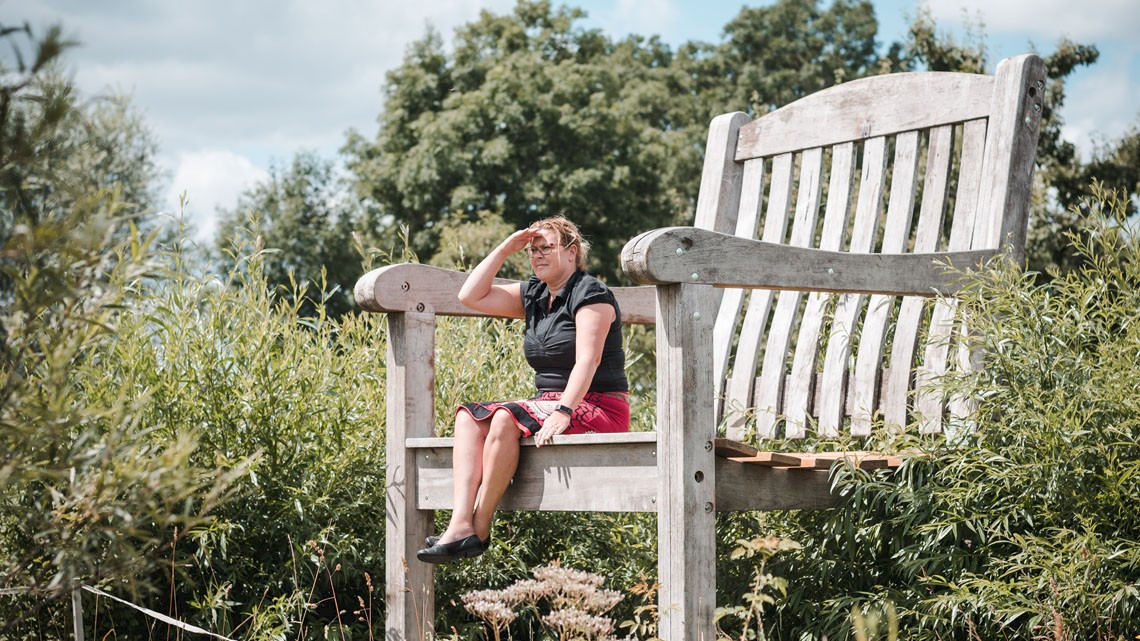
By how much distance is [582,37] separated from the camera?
2052 centimetres

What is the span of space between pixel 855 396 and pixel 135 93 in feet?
50.8

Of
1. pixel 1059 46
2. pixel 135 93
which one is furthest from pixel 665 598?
pixel 135 93

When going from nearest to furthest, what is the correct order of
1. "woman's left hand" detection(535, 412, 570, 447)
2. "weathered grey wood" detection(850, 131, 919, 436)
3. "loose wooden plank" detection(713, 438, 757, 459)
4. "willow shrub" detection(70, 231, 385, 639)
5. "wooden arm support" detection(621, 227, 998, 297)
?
"wooden arm support" detection(621, 227, 998, 297)
"loose wooden plank" detection(713, 438, 757, 459)
"woman's left hand" detection(535, 412, 570, 447)
"weathered grey wood" detection(850, 131, 919, 436)
"willow shrub" detection(70, 231, 385, 639)

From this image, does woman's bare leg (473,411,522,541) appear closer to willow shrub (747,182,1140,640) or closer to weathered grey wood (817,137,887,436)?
willow shrub (747,182,1140,640)

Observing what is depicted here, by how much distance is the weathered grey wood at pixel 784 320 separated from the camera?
121 inches

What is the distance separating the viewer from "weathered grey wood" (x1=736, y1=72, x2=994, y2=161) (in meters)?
2.99

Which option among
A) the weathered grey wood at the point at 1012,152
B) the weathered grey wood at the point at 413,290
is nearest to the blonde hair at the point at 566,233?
the weathered grey wood at the point at 413,290

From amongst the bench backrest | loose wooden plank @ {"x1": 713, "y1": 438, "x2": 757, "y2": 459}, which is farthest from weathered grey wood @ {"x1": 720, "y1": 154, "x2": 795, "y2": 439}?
loose wooden plank @ {"x1": 713, "y1": 438, "x2": 757, "y2": 459}

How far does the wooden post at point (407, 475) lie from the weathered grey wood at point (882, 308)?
112cm

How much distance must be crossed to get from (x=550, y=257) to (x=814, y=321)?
2.59 feet

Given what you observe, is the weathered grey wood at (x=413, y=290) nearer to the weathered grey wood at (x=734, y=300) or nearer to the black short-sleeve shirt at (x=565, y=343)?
the black short-sleeve shirt at (x=565, y=343)

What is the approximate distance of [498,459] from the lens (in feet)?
8.13

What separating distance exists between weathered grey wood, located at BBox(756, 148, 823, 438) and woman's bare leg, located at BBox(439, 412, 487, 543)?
2.64 ft

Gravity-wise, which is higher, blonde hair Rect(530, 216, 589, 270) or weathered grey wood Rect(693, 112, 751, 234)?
weathered grey wood Rect(693, 112, 751, 234)
